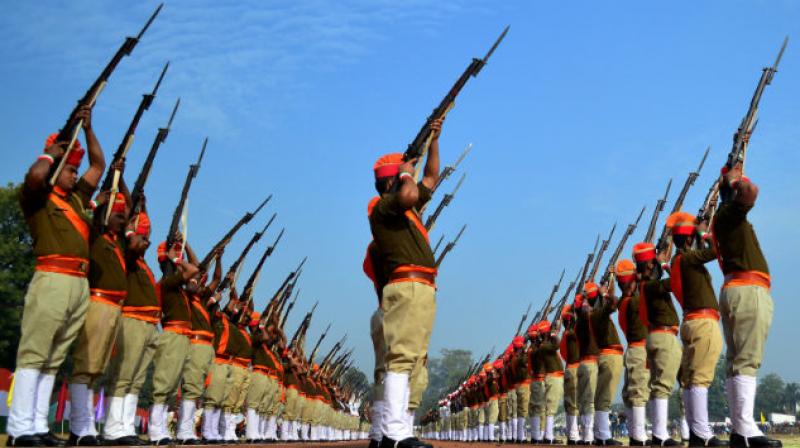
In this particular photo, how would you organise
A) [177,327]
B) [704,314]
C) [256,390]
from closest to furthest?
[704,314] → [177,327] → [256,390]

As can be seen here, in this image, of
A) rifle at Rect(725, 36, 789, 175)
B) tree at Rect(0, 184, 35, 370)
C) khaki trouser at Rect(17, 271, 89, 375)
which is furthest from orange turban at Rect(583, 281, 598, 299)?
tree at Rect(0, 184, 35, 370)

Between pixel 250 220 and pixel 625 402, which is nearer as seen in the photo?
pixel 625 402

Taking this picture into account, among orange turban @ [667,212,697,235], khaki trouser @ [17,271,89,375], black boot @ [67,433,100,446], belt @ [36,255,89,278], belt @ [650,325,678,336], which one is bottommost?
black boot @ [67,433,100,446]

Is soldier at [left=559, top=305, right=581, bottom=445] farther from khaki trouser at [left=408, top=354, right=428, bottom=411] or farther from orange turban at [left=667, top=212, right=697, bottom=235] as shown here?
khaki trouser at [left=408, top=354, right=428, bottom=411]

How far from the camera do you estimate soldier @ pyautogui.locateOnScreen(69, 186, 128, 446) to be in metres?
10.2

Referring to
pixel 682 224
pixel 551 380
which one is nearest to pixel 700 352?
pixel 682 224

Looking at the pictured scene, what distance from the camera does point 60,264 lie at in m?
9.13

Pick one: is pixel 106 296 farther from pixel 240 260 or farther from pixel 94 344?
pixel 240 260

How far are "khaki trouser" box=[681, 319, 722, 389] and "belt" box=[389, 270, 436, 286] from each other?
4.98m

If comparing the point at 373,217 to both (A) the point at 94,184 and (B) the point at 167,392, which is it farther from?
(B) the point at 167,392

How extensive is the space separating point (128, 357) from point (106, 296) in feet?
5.55

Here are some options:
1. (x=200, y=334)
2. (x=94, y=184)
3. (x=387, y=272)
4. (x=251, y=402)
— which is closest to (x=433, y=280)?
(x=387, y=272)

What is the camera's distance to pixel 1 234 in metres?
44.6

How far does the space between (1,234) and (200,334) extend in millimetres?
32995
